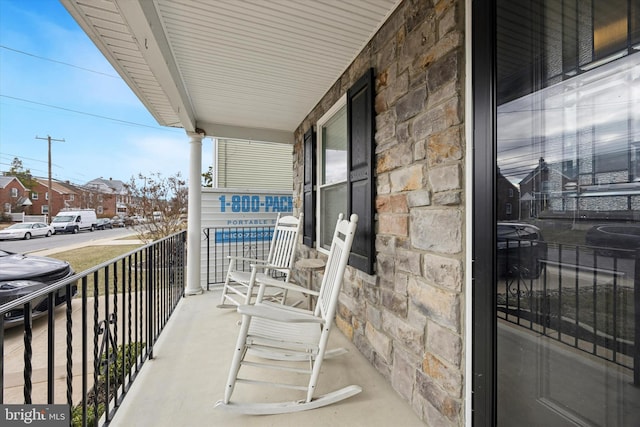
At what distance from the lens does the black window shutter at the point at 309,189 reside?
3459 millimetres

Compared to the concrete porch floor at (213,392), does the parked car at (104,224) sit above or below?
above

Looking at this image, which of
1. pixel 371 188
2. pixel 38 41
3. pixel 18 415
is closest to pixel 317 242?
pixel 371 188

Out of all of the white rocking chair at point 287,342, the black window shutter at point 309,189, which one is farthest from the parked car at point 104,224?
the white rocking chair at point 287,342

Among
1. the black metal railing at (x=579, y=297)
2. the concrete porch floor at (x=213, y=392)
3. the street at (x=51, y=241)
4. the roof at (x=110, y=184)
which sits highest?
the roof at (x=110, y=184)

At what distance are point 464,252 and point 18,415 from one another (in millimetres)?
1914

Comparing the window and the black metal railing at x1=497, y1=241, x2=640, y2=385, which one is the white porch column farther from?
the black metal railing at x1=497, y1=241, x2=640, y2=385

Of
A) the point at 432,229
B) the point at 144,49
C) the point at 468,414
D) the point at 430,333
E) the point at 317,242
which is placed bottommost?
the point at 468,414

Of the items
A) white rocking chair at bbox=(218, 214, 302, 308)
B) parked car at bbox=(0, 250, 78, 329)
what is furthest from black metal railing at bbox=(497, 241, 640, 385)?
parked car at bbox=(0, 250, 78, 329)

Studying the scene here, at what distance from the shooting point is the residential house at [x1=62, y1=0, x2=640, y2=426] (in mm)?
843

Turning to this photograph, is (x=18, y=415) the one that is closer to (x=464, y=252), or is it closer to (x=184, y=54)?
(x=464, y=252)

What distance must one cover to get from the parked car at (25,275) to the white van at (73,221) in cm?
190

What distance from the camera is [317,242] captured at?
3367 millimetres

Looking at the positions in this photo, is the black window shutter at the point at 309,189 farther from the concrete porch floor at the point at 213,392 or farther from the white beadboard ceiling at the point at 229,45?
the concrete porch floor at the point at 213,392

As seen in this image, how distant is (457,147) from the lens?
1.28 metres
